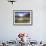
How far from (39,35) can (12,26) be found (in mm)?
1209

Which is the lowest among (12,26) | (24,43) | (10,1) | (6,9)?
(24,43)

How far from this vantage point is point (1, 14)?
208 inches

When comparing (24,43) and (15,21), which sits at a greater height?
(15,21)

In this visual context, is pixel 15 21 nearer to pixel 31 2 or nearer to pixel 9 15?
pixel 9 15

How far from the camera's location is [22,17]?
5293mm

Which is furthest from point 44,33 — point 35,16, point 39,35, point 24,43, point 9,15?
point 24,43

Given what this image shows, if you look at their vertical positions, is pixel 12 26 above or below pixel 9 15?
below

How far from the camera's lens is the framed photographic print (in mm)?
5273

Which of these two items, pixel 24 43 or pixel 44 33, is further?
pixel 44 33

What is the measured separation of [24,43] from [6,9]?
260 centimetres

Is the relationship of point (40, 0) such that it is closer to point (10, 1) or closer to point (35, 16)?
point (35, 16)

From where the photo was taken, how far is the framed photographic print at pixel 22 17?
527cm

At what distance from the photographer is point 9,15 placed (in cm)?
529

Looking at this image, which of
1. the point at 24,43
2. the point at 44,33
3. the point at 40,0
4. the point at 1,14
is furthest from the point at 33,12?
the point at 24,43
